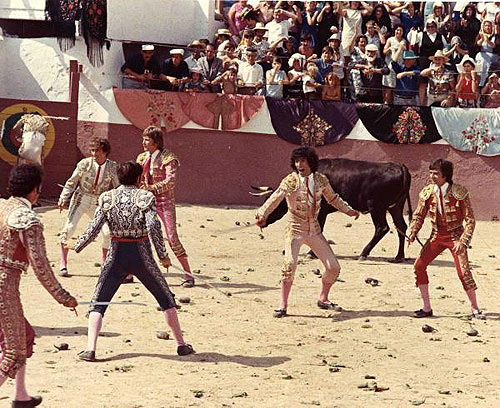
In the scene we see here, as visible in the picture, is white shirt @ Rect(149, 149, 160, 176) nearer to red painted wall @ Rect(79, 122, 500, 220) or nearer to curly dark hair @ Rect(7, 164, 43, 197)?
curly dark hair @ Rect(7, 164, 43, 197)

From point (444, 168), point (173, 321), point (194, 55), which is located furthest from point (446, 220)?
point (194, 55)

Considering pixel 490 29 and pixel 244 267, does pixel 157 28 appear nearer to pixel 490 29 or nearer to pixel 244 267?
pixel 490 29

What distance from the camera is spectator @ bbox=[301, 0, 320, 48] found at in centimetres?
1928

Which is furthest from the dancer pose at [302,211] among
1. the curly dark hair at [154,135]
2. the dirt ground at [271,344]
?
the curly dark hair at [154,135]

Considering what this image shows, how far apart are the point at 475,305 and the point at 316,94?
806 cm

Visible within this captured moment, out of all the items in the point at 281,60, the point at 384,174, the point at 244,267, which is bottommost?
the point at 244,267

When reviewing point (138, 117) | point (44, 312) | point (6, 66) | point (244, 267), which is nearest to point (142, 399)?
point (44, 312)

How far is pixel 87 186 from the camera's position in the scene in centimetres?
1223

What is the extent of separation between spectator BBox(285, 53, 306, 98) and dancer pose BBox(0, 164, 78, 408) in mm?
11480

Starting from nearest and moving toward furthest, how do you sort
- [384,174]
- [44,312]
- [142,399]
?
[142,399]
[44,312]
[384,174]

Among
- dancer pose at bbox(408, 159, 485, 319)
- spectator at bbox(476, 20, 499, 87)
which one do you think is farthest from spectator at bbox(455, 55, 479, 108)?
dancer pose at bbox(408, 159, 485, 319)

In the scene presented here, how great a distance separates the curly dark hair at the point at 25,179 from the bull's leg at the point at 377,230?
7.87 m

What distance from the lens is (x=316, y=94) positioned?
734 inches

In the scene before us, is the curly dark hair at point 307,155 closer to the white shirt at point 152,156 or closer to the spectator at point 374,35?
the white shirt at point 152,156
